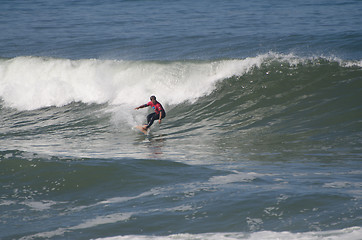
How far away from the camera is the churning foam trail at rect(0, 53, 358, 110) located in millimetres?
15609

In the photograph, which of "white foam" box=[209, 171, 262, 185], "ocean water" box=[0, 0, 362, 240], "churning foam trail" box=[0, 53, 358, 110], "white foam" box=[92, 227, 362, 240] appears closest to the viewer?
"white foam" box=[92, 227, 362, 240]

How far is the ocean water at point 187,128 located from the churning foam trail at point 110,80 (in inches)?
2.4

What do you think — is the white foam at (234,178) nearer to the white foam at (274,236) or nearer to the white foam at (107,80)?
the white foam at (274,236)

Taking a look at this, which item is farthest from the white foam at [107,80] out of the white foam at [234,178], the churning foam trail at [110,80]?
the white foam at [234,178]

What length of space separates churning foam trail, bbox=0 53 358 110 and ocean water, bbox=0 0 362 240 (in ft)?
0.20

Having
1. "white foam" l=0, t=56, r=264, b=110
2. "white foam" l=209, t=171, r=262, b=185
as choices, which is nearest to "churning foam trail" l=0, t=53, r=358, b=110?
"white foam" l=0, t=56, r=264, b=110

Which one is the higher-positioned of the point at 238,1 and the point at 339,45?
the point at 238,1

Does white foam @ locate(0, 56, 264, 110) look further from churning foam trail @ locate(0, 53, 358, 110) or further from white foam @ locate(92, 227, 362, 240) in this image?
white foam @ locate(92, 227, 362, 240)

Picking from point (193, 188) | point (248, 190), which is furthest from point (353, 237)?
point (193, 188)

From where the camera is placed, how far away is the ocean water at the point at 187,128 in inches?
224

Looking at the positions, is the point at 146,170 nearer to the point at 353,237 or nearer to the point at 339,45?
the point at 353,237

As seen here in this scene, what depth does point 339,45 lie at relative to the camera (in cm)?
1866

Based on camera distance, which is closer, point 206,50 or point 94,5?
point 206,50

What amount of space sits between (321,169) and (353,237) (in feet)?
10.1
